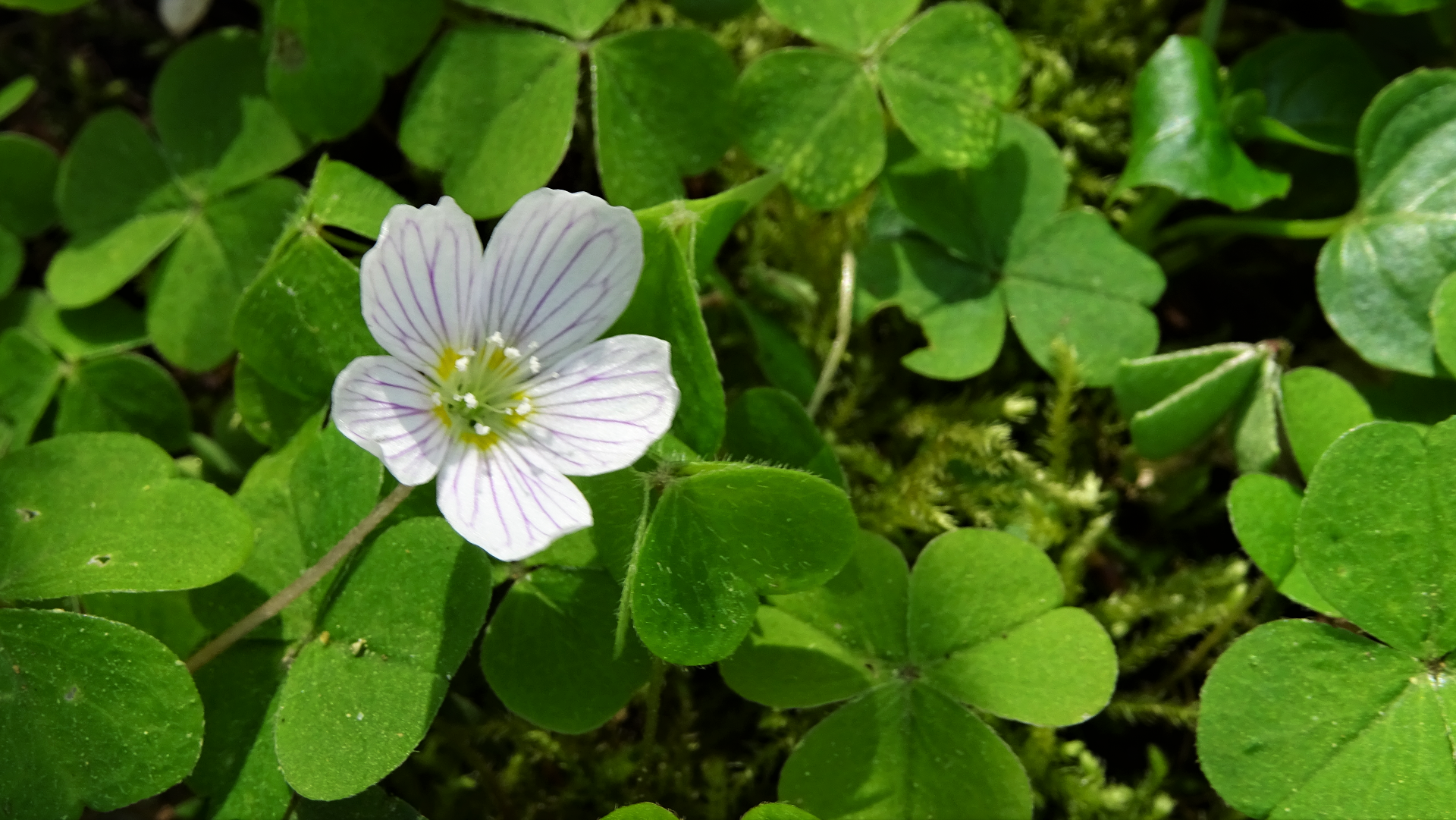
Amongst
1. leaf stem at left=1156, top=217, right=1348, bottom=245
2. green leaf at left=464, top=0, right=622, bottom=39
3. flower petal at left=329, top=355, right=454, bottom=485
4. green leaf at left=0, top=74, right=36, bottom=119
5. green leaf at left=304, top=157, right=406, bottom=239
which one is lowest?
leaf stem at left=1156, top=217, right=1348, bottom=245

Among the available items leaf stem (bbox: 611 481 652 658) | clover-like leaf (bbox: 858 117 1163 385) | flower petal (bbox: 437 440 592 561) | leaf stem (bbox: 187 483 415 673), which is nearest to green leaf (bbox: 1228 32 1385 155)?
clover-like leaf (bbox: 858 117 1163 385)

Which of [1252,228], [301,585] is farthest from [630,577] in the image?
[1252,228]

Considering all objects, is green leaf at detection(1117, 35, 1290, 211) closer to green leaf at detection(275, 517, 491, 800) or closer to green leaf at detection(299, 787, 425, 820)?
green leaf at detection(275, 517, 491, 800)

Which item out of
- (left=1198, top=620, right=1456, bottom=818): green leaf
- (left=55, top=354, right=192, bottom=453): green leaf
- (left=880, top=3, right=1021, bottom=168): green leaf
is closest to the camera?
(left=1198, top=620, right=1456, bottom=818): green leaf

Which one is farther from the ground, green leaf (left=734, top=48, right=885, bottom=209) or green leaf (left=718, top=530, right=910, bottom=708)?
green leaf (left=734, top=48, right=885, bottom=209)

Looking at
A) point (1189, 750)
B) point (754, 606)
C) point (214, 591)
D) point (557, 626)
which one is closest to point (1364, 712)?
point (1189, 750)

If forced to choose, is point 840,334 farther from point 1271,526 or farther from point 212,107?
point 212,107
